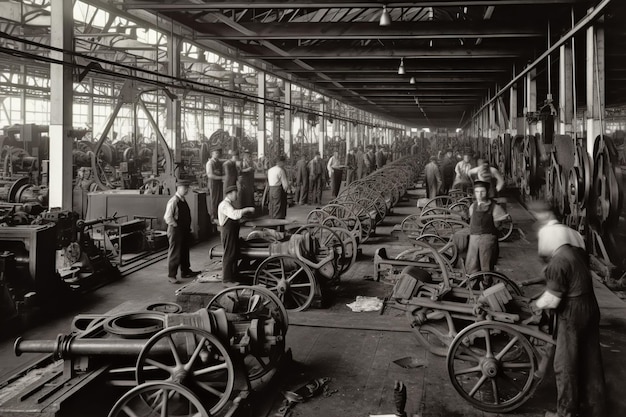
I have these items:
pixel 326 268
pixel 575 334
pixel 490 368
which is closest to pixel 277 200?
pixel 326 268

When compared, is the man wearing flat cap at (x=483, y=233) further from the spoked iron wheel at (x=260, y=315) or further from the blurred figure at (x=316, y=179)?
the blurred figure at (x=316, y=179)

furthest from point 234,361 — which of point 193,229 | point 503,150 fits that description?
point 503,150

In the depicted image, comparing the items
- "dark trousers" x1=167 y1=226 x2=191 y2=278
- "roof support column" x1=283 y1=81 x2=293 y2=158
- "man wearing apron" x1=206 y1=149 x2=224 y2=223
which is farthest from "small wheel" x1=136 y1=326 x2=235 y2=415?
"roof support column" x1=283 y1=81 x2=293 y2=158

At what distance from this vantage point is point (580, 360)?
14.4 feet

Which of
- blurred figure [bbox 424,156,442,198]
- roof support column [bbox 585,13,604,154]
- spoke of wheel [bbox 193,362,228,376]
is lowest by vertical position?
spoke of wheel [bbox 193,362,228,376]

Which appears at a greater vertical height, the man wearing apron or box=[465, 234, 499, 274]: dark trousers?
the man wearing apron

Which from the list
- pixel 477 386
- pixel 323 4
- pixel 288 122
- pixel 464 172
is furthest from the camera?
pixel 288 122

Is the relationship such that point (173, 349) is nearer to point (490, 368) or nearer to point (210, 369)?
point (210, 369)

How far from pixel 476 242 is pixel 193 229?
8244 millimetres

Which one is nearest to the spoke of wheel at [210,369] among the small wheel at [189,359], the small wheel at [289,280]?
the small wheel at [189,359]

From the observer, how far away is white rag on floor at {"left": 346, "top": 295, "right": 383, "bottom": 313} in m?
7.91

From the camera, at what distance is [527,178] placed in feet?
44.1

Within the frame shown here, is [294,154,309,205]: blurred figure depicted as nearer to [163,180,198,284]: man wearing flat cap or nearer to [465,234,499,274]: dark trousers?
[163,180,198,284]: man wearing flat cap

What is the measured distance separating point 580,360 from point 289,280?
13.6ft
